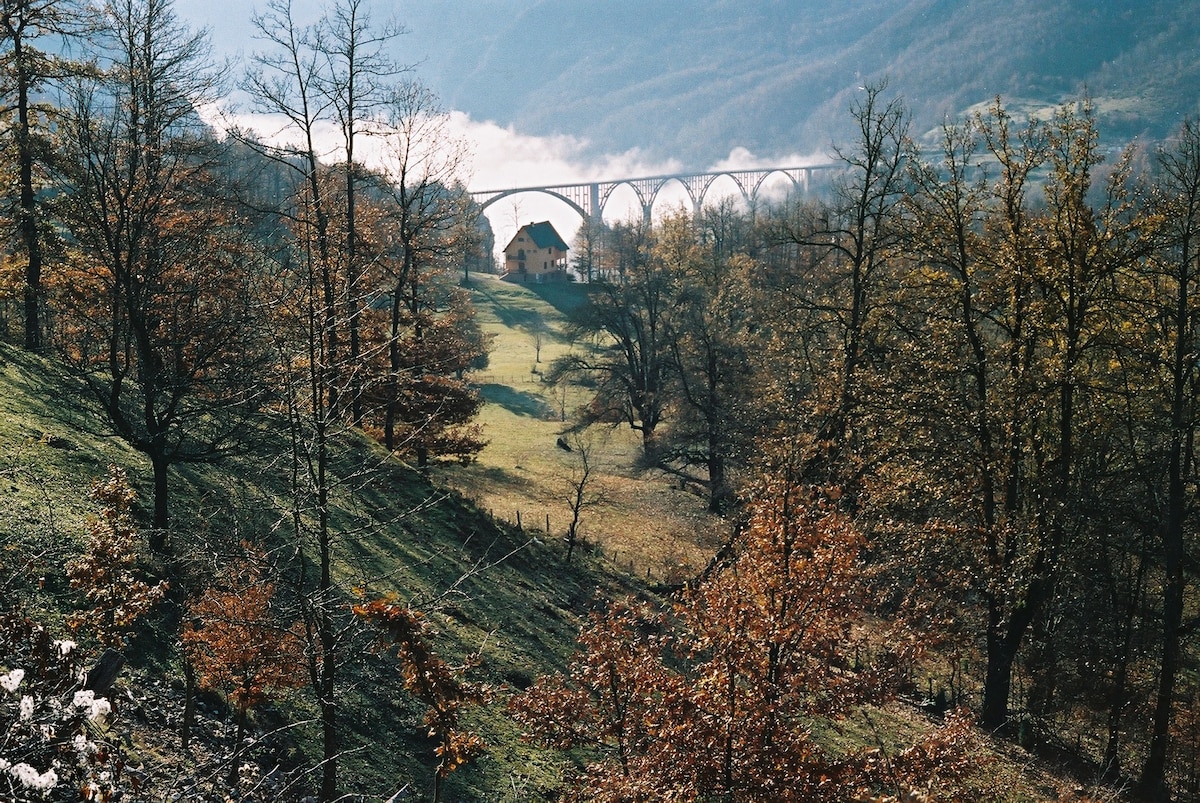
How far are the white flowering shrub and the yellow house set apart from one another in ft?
375

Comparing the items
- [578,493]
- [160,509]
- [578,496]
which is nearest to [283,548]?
[160,509]

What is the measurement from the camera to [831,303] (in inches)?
1282

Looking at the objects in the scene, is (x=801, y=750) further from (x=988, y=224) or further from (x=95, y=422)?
(x=95, y=422)

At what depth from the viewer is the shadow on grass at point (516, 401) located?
59844 mm

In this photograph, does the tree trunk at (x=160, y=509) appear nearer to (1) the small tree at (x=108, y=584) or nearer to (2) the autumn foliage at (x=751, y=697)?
(1) the small tree at (x=108, y=584)

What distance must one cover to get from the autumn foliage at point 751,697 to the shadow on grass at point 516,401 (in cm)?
4655

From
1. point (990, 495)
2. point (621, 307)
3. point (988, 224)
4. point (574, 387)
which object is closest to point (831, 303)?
point (988, 224)

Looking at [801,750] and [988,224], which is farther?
[988,224]

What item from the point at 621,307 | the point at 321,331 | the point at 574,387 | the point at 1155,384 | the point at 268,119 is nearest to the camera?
the point at 321,331

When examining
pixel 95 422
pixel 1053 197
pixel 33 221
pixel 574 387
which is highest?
pixel 1053 197

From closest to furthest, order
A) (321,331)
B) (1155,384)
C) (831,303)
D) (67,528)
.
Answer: (321,331) < (67,528) < (1155,384) < (831,303)

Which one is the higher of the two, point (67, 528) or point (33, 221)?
point (33, 221)

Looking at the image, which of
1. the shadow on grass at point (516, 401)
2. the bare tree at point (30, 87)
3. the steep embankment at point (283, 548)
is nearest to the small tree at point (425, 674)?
the steep embankment at point (283, 548)

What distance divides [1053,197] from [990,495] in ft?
21.9
